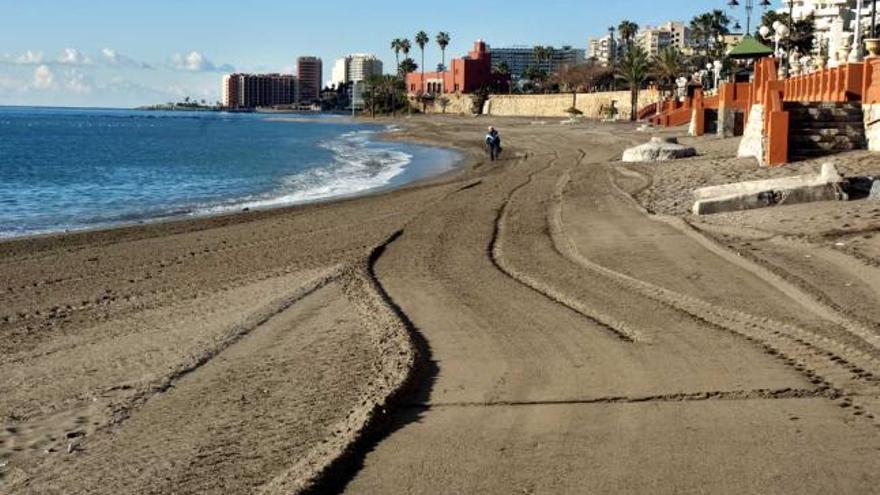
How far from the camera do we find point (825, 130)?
64.1ft

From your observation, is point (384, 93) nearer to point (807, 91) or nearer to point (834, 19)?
point (834, 19)

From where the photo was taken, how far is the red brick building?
147m

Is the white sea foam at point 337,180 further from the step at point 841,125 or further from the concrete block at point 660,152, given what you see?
the step at point 841,125

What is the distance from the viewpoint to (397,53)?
179250 millimetres

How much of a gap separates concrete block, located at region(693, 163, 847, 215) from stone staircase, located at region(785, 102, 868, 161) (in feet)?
16.6

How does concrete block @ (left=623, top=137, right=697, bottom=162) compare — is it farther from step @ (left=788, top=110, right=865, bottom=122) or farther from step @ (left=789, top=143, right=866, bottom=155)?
step @ (left=789, top=143, right=866, bottom=155)

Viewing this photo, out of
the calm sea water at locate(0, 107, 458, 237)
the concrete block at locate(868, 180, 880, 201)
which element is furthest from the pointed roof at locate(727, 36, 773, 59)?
the concrete block at locate(868, 180, 880, 201)

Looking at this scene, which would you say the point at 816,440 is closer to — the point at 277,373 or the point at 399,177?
the point at 277,373

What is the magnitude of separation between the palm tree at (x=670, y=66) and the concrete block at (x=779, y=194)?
7045 cm

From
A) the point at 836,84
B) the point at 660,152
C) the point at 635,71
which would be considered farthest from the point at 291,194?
the point at 635,71

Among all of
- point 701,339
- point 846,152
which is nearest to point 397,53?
point 846,152

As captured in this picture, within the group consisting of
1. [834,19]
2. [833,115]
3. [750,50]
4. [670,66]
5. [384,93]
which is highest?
[670,66]

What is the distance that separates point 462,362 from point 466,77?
470ft

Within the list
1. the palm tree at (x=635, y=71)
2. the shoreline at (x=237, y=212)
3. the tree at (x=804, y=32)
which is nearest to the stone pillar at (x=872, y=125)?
the shoreline at (x=237, y=212)
